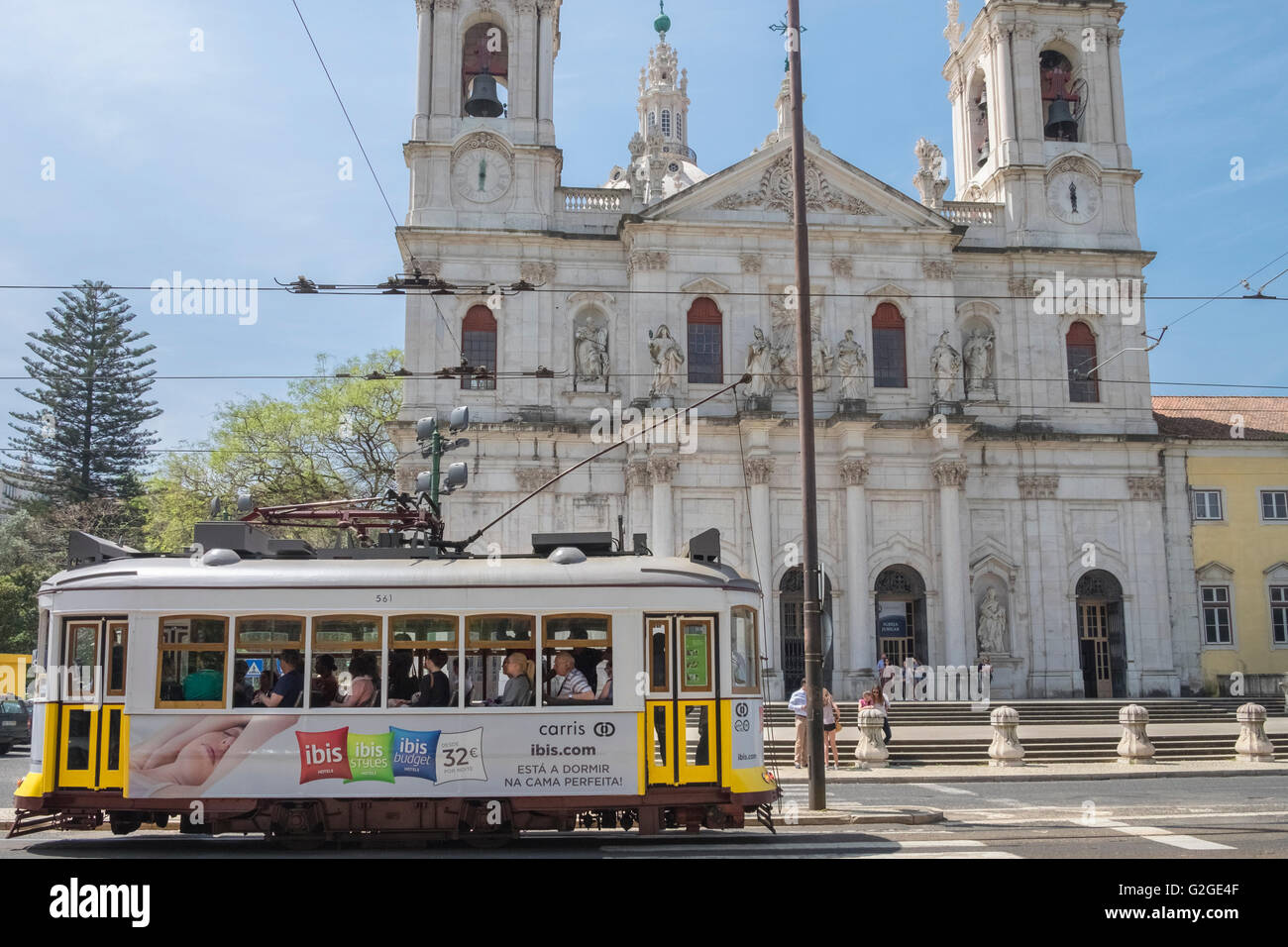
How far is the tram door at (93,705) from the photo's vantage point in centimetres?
1249

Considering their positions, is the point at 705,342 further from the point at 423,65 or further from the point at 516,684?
the point at 516,684

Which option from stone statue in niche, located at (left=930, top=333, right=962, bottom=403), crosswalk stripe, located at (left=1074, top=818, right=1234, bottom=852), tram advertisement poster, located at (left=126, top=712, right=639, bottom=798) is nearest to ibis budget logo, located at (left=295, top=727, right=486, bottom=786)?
→ tram advertisement poster, located at (left=126, top=712, right=639, bottom=798)

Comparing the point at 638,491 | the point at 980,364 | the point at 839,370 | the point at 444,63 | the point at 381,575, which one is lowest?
the point at 381,575

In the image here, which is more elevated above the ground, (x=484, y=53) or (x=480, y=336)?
(x=484, y=53)

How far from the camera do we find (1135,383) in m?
38.8

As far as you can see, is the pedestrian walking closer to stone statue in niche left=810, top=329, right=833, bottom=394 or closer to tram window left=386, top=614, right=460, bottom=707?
tram window left=386, top=614, right=460, bottom=707

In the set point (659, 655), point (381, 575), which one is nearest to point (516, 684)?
point (659, 655)

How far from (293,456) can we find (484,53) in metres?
17.1

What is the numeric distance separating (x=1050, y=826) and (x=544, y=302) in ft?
85.2

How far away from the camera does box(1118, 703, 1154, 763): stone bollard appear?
24.0 m

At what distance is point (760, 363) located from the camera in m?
35.9

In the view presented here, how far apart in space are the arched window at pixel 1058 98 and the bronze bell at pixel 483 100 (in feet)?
60.9

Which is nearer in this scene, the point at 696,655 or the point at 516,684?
the point at 516,684

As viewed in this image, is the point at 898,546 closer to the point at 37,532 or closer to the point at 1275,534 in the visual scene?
the point at 1275,534
